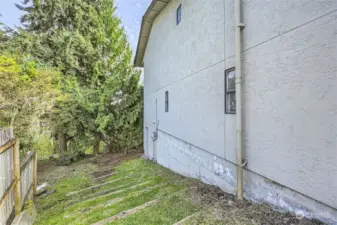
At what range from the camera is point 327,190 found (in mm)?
2391

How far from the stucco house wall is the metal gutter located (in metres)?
3.16

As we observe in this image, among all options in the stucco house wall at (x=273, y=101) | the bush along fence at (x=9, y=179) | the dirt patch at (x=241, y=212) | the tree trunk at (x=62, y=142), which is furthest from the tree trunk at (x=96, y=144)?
the dirt patch at (x=241, y=212)

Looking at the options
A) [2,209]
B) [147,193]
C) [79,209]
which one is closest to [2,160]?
[2,209]

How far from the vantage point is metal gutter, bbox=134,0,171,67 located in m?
8.86

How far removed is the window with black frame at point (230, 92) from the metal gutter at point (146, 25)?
229 inches

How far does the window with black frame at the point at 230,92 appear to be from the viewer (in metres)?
4.18

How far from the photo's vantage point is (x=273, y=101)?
3.16m

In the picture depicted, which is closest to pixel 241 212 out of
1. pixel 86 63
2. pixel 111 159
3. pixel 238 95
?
pixel 238 95

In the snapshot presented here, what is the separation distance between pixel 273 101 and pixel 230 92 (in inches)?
46.7

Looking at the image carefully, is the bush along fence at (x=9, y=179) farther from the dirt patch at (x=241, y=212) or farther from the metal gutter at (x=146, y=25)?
the metal gutter at (x=146, y=25)

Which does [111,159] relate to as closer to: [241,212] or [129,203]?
[129,203]

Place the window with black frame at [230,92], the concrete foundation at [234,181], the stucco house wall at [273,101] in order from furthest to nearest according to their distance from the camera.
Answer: the window with black frame at [230,92] → the concrete foundation at [234,181] → the stucco house wall at [273,101]

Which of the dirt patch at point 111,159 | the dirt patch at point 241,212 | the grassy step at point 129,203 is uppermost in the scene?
the dirt patch at point 241,212

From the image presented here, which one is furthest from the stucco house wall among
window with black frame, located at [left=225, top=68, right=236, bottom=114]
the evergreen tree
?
the evergreen tree
